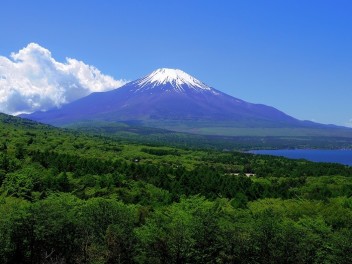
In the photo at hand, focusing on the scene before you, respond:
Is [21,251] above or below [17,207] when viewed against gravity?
below

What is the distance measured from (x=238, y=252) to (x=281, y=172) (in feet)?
235

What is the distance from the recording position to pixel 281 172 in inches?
3895

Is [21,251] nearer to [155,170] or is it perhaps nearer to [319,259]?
[319,259]

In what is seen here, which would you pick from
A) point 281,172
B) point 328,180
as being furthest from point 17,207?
point 281,172

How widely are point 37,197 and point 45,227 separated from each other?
14.2m

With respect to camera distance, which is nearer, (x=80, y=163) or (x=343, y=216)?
(x=343, y=216)

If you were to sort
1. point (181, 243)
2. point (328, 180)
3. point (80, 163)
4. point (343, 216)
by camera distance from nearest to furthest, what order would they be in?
point (181, 243)
point (343, 216)
point (80, 163)
point (328, 180)

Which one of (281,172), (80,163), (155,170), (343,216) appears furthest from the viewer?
(281,172)

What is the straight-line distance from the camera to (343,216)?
38.9 metres

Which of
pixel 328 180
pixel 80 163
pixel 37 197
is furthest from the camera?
pixel 328 180

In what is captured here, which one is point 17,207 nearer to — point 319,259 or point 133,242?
point 133,242

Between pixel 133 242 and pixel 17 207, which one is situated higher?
pixel 17 207

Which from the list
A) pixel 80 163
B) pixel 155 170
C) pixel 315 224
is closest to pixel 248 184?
pixel 155 170

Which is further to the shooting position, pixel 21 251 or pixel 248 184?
pixel 248 184
